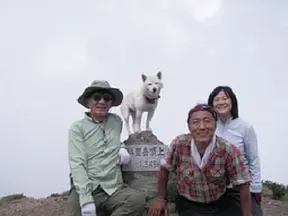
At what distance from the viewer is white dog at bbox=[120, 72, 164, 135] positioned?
6.28 meters

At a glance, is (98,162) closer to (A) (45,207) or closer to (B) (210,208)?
(B) (210,208)

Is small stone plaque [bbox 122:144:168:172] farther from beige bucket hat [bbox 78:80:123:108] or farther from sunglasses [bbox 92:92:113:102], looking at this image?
sunglasses [bbox 92:92:113:102]

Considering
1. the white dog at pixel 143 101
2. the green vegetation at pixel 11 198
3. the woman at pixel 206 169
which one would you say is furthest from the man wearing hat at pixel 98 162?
the green vegetation at pixel 11 198

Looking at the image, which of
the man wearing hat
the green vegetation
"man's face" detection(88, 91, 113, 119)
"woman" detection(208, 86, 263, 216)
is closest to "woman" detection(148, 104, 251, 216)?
"woman" detection(208, 86, 263, 216)

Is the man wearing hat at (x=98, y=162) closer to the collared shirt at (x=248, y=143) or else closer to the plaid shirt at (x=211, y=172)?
the plaid shirt at (x=211, y=172)

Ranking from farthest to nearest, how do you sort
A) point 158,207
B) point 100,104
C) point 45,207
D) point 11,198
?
point 11,198 < point 45,207 < point 100,104 < point 158,207

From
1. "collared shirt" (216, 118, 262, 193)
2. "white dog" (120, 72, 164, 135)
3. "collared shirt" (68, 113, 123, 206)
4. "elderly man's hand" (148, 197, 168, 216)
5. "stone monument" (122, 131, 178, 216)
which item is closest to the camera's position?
"elderly man's hand" (148, 197, 168, 216)

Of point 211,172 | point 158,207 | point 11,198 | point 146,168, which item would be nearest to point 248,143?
point 211,172

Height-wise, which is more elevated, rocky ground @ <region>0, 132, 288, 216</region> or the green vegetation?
rocky ground @ <region>0, 132, 288, 216</region>

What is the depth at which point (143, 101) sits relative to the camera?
6449mm

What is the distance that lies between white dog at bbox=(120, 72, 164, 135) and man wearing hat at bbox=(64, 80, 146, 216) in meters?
1.43

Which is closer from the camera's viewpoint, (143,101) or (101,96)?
(101,96)

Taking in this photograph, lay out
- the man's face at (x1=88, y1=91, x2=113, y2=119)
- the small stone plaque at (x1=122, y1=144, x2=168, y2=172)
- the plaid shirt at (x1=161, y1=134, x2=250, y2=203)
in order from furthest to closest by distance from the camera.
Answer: the small stone plaque at (x1=122, y1=144, x2=168, y2=172)
the man's face at (x1=88, y1=91, x2=113, y2=119)
the plaid shirt at (x1=161, y1=134, x2=250, y2=203)

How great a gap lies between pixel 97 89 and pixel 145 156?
1507mm
